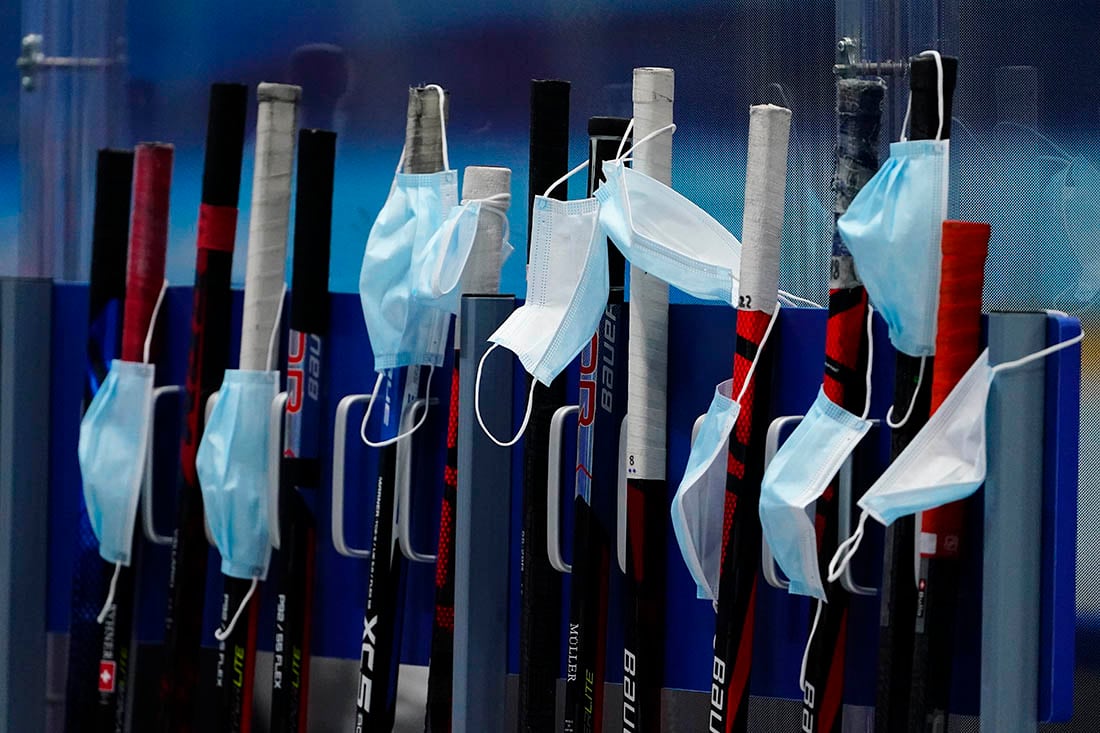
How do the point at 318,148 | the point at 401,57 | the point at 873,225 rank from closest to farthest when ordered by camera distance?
the point at 873,225 → the point at 318,148 → the point at 401,57

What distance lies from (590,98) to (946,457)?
0.99 meters

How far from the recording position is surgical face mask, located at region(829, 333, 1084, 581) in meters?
1.51

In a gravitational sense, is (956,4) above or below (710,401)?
above

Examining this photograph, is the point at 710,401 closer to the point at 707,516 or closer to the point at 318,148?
the point at 707,516

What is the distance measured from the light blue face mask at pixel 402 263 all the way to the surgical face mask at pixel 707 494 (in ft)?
1.26

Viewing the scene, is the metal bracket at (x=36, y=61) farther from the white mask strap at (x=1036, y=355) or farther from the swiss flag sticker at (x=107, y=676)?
the white mask strap at (x=1036, y=355)

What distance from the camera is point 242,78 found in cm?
253

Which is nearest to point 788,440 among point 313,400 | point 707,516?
point 707,516

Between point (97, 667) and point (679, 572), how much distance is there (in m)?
0.89

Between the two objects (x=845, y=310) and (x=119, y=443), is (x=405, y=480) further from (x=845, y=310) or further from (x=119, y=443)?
(x=845, y=310)

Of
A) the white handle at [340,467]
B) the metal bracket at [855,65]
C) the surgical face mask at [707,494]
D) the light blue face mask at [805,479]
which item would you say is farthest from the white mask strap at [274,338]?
the metal bracket at [855,65]

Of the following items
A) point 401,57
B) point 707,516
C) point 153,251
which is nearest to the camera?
point 707,516

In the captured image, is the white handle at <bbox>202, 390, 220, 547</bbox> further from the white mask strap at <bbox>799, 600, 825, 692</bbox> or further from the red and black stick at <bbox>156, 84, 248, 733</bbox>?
the white mask strap at <bbox>799, 600, 825, 692</bbox>

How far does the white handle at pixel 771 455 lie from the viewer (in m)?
1.69
